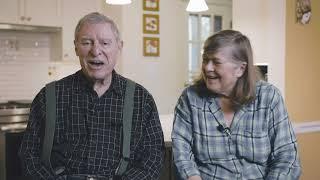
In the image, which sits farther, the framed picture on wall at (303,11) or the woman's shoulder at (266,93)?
the framed picture on wall at (303,11)

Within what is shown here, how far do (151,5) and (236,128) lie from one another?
3.20 metres

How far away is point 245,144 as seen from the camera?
173 centimetres

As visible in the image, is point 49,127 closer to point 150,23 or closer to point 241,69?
point 241,69

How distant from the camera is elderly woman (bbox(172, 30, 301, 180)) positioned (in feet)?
5.66

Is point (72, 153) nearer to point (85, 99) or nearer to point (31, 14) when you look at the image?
point (85, 99)

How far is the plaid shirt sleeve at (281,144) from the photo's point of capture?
1.72 meters

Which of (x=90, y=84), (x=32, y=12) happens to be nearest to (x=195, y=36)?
(x=32, y=12)

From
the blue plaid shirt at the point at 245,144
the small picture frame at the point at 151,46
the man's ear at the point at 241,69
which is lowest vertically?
the blue plaid shirt at the point at 245,144

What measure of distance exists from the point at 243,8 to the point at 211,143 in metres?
1.66

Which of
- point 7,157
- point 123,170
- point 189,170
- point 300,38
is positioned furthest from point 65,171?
point 300,38

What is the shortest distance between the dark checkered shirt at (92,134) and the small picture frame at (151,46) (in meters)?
2.97

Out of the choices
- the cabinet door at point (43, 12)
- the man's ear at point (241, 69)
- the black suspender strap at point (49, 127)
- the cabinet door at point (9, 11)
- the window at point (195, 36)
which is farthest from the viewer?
the window at point (195, 36)

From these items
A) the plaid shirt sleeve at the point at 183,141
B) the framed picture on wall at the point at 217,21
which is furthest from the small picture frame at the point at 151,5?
the plaid shirt sleeve at the point at 183,141

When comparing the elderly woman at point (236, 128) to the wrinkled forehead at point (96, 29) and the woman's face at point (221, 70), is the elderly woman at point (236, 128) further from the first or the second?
the wrinkled forehead at point (96, 29)
